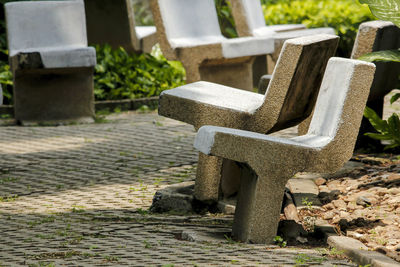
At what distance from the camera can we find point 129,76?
9648mm

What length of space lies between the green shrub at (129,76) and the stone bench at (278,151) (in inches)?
220

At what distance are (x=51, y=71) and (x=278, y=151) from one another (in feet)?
15.3

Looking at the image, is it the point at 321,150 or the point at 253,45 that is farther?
the point at 253,45

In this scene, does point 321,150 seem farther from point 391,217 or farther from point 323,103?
point 391,217

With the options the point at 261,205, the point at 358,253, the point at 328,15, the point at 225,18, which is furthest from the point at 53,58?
the point at 358,253

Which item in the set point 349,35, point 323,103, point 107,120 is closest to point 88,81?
point 107,120

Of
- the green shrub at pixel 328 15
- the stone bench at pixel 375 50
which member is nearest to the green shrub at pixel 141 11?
the green shrub at pixel 328 15

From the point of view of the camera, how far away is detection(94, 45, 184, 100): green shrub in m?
9.52

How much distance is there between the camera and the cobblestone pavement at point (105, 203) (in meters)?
3.63

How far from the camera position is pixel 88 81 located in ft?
27.6

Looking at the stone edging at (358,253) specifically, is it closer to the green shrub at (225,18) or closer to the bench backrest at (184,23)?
the bench backrest at (184,23)

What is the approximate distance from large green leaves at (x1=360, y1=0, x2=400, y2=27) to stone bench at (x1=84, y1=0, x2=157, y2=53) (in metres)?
5.63

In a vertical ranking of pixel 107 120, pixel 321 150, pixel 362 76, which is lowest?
pixel 107 120

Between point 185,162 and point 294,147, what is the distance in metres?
2.51
